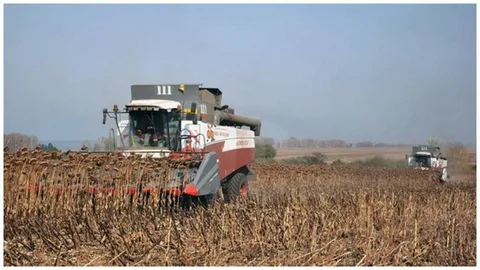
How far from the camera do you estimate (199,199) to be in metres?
8.81

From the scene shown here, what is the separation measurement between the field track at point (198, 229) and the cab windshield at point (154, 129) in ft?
5.68

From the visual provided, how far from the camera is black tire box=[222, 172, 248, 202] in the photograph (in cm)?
1101

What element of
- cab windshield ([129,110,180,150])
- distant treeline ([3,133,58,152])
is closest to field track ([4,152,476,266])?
distant treeline ([3,133,58,152])

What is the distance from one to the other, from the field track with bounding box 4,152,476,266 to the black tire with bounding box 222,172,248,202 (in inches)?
102

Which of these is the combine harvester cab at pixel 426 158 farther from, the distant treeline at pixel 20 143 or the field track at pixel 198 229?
the distant treeline at pixel 20 143

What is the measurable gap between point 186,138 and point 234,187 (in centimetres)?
178

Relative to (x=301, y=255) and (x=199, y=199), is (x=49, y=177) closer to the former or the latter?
(x=199, y=199)

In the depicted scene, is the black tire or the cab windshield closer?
the cab windshield

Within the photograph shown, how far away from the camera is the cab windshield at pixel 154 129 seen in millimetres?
10016

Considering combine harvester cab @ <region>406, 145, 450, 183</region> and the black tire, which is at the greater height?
the black tire

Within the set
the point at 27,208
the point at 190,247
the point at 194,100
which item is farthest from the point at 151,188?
the point at 194,100

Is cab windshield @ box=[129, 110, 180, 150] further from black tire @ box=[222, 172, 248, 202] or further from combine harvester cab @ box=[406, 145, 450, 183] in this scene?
combine harvester cab @ box=[406, 145, 450, 183]

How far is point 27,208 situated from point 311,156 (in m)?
26.6

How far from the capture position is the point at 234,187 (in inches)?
443
